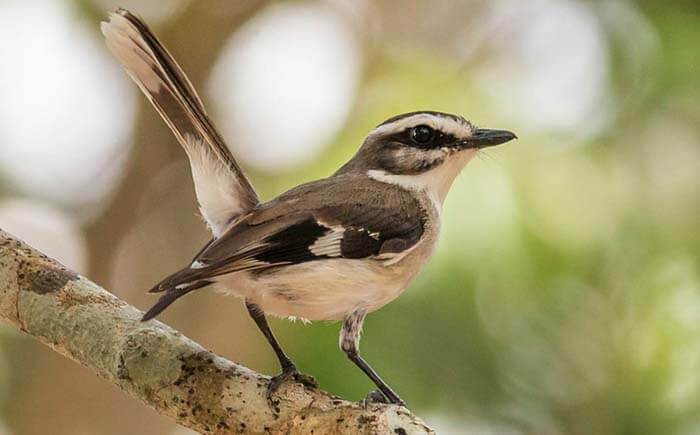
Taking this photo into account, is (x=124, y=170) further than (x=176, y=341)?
Yes

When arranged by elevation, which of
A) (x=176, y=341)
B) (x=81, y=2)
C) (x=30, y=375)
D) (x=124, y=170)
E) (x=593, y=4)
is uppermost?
(x=593, y=4)

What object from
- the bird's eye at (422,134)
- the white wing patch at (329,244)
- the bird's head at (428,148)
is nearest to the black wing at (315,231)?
the white wing patch at (329,244)

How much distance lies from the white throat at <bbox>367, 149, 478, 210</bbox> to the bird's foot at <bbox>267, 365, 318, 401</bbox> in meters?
1.07

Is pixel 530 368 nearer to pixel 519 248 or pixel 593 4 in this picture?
pixel 519 248

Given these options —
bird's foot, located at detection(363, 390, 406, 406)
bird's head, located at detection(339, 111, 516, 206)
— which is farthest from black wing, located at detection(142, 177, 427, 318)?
bird's foot, located at detection(363, 390, 406, 406)

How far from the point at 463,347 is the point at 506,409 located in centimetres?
31

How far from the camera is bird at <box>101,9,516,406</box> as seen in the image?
3297mm

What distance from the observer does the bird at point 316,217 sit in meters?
3.30

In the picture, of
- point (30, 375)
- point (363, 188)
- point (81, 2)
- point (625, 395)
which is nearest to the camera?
point (625, 395)

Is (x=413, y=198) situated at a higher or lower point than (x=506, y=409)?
higher

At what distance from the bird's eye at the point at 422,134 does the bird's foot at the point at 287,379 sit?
3.93ft

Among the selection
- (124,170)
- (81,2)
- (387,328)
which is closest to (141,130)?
(124,170)

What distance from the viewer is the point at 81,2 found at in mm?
6164

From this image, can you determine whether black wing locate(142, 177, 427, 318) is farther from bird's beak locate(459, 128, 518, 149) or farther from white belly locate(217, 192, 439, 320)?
bird's beak locate(459, 128, 518, 149)
